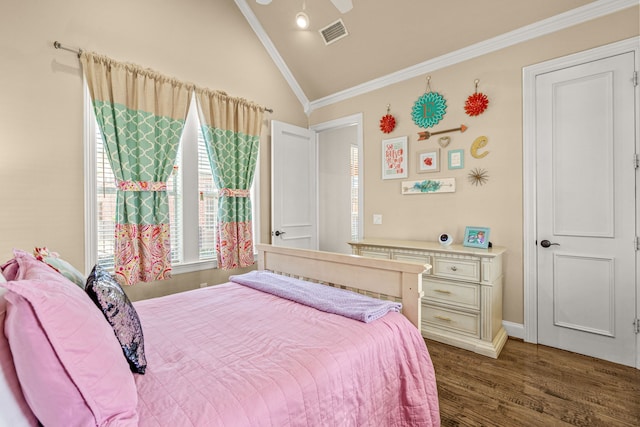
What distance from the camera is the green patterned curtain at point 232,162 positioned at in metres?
3.17

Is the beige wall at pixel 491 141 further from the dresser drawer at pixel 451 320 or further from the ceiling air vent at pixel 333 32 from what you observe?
the ceiling air vent at pixel 333 32

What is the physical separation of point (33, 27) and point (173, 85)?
3.21 ft

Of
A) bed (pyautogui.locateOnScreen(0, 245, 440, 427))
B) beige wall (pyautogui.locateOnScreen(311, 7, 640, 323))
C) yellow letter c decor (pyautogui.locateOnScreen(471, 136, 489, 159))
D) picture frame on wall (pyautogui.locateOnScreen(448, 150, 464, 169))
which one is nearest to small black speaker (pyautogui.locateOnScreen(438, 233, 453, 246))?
beige wall (pyautogui.locateOnScreen(311, 7, 640, 323))

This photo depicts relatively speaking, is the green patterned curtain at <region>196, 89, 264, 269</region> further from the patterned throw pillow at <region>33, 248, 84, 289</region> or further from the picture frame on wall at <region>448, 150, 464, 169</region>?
the picture frame on wall at <region>448, 150, 464, 169</region>

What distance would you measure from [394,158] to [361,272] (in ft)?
6.45

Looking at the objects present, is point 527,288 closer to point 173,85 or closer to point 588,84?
point 588,84

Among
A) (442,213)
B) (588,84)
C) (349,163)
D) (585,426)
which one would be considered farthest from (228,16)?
(585,426)

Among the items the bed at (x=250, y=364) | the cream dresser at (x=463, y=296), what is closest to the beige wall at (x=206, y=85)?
the cream dresser at (x=463, y=296)

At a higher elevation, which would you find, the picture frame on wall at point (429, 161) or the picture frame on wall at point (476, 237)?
the picture frame on wall at point (429, 161)

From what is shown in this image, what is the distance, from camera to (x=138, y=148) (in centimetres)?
266

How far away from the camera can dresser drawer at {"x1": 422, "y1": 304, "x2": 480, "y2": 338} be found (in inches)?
101

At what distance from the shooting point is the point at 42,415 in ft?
2.36

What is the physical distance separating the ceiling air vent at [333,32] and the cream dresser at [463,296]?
2.31 metres

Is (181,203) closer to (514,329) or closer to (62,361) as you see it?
(62,361)
